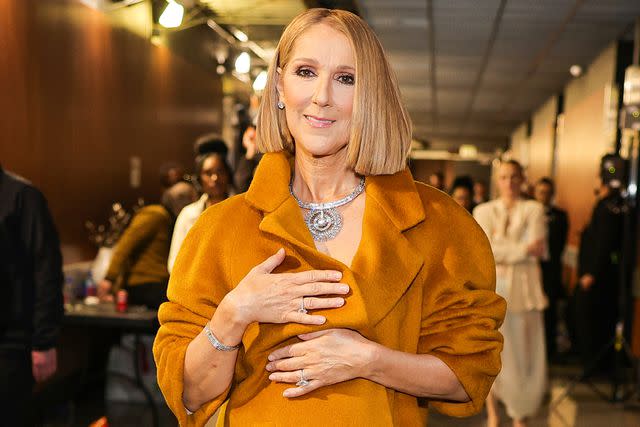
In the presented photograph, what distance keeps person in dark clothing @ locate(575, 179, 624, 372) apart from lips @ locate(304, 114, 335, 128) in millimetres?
5927

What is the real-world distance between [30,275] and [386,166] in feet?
7.15

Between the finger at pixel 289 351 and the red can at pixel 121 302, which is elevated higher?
the finger at pixel 289 351

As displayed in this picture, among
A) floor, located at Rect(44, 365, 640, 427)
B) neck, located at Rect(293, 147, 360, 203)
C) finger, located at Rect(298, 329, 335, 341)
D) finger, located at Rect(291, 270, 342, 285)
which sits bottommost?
floor, located at Rect(44, 365, 640, 427)

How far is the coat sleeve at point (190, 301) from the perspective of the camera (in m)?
1.52

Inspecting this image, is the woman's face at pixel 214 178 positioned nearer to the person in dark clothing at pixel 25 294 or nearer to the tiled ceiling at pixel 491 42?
the person in dark clothing at pixel 25 294

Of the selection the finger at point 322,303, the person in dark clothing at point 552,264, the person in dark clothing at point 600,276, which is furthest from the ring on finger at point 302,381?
the person in dark clothing at point 552,264

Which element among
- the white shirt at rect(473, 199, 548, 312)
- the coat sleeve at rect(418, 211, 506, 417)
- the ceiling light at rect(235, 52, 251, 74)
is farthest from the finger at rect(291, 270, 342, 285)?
the ceiling light at rect(235, 52, 251, 74)

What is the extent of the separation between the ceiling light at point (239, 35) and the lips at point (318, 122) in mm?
8587

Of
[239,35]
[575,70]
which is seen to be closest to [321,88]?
[239,35]

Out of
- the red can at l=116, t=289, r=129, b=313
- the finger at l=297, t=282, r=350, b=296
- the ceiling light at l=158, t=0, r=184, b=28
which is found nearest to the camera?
the finger at l=297, t=282, r=350, b=296

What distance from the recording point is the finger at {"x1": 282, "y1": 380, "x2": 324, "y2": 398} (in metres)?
1.47

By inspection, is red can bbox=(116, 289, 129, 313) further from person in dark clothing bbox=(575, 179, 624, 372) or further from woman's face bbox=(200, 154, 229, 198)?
person in dark clothing bbox=(575, 179, 624, 372)

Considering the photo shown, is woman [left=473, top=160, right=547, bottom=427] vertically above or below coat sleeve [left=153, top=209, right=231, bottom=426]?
below

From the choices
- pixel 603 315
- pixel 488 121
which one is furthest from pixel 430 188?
pixel 488 121
